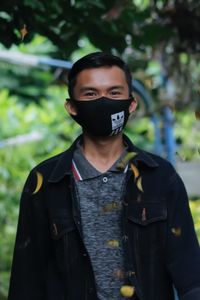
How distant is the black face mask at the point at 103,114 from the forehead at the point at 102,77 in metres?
0.07

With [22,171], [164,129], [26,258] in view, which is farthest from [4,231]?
[26,258]

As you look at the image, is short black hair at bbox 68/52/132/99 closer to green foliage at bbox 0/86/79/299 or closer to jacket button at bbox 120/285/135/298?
jacket button at bbox 120/285/135/298

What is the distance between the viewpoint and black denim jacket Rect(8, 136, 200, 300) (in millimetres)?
3000

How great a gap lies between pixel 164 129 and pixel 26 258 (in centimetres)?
608

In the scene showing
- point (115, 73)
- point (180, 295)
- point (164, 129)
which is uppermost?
point (164, 129)

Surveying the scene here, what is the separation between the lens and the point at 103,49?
187 inches

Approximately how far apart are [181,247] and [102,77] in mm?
780

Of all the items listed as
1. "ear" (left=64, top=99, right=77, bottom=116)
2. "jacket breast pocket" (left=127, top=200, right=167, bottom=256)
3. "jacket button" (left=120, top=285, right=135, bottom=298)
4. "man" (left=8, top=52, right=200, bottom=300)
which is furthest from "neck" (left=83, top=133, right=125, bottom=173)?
"jacket button" (left=120, top=285, right=135, bottom=298)

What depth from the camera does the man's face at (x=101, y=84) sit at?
309 cm

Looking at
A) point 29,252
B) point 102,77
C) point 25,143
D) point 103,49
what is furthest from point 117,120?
point 25,143

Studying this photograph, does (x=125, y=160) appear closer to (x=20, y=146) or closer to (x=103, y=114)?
(x=103, y=114)

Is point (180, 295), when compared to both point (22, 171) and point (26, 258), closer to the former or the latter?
point (26, 258)

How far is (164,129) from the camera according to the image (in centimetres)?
914

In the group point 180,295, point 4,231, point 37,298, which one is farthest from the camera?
point 4,231
